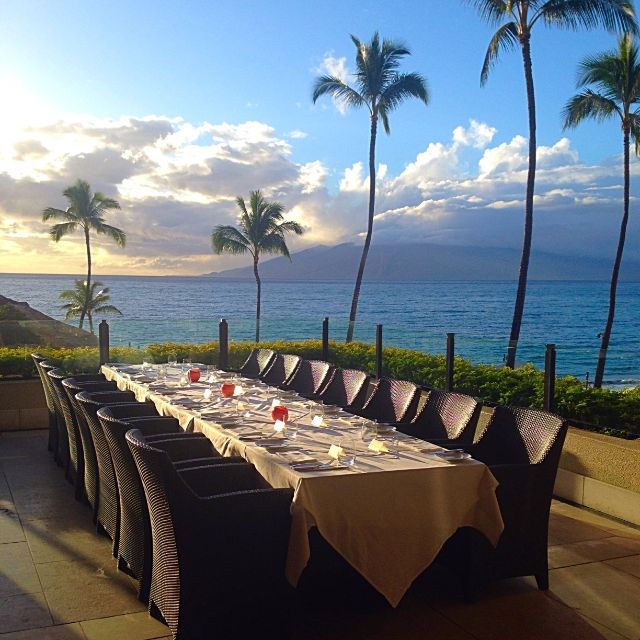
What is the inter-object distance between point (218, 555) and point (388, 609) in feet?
3.41

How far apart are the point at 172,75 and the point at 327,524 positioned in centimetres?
903

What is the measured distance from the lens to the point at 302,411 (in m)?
5.43

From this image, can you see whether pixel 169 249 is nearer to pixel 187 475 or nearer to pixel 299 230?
pixel 299 230

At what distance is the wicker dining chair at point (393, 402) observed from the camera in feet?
18.9

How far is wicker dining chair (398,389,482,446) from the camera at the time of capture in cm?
496

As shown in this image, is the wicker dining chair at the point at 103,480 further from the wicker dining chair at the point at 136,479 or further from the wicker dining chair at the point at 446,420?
the wicker dining chair at the point at 446,420

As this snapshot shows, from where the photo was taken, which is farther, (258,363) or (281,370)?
(258,363)

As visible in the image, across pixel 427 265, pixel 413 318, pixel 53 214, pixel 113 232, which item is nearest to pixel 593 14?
pixel 113 232

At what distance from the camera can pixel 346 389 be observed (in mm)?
6773

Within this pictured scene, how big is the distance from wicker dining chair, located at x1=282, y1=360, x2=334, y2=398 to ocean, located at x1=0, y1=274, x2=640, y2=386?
5.07 feet

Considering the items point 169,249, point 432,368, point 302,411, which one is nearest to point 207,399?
point 302,411

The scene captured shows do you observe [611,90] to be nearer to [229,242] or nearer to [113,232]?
[229,242]

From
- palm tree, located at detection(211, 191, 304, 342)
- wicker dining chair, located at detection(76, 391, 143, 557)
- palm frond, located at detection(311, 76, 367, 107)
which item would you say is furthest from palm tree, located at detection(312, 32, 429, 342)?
wicker dining chair, located at detection(76, 391, 143, 557)

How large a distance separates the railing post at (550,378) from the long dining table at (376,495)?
2.25 metres
